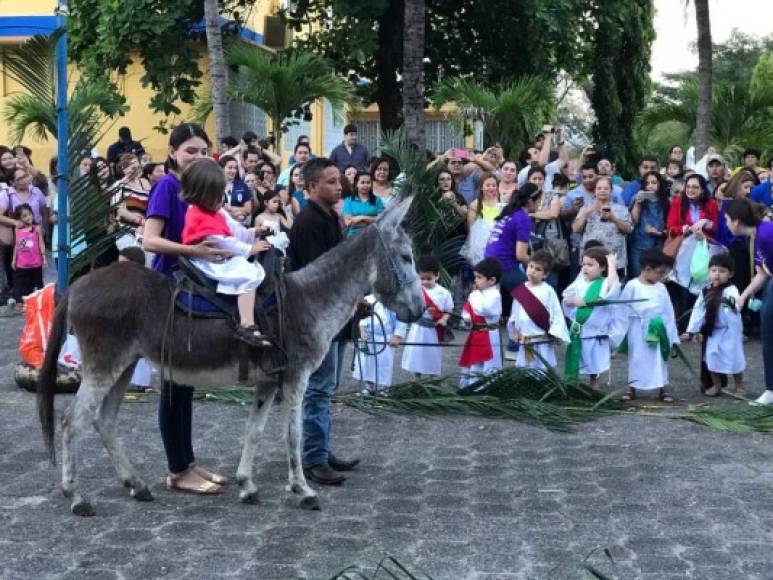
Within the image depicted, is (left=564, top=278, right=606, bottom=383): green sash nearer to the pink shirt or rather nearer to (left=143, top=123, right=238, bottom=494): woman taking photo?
(left=143, top=123, right=238, bottom=494): woman taking photo

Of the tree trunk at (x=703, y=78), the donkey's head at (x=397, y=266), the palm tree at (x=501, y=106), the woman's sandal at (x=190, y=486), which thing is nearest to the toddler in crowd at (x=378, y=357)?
the donkey's head at (x=397, y=266)

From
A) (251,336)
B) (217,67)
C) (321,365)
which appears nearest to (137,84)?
(217,67)

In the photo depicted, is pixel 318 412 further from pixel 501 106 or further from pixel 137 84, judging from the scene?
pixel 137 84

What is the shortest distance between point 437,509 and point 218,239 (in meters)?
2.03

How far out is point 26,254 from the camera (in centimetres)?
1531

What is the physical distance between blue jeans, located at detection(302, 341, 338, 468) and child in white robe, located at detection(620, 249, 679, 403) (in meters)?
3.52

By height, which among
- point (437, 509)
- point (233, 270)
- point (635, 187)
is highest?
point (635, 187)

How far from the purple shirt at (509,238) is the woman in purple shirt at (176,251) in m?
5.22

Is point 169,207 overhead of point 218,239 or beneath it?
overhead

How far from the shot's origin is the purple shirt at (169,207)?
663 centimetres

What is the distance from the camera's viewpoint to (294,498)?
22.3 ft

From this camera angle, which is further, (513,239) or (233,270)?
(513,239)

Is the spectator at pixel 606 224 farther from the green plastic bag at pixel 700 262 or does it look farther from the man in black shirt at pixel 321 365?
the man in black shirt at pixel 321 365

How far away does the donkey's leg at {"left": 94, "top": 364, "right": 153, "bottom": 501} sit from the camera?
671 cm
